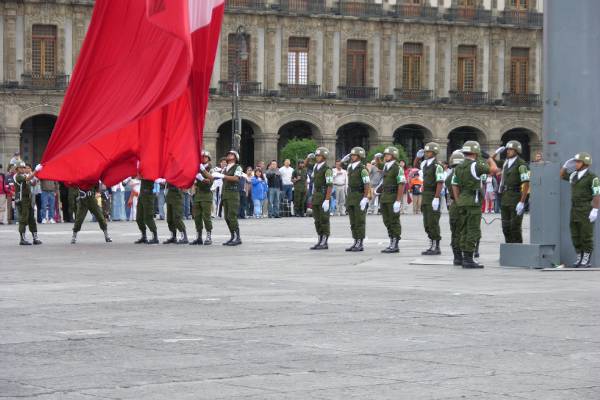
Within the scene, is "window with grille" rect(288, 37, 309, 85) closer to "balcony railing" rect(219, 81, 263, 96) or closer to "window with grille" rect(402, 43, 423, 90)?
"balcony railing" rect(219, 81, 263, 96)

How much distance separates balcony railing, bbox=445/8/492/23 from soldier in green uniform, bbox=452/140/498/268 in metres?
43.8

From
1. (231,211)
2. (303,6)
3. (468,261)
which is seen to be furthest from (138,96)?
(303,6)

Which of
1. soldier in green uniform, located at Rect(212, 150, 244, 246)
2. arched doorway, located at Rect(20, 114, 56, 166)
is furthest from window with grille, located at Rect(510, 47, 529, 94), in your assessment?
soldier in green uniform, located at Rect(212, 150, 244, 246)

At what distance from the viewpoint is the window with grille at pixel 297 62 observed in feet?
192

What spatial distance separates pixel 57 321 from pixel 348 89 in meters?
48.8

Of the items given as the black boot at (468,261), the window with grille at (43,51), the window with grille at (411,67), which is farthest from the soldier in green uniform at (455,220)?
the window with grille at (411,67)

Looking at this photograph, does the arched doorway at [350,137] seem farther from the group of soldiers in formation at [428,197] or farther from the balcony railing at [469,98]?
the group of soldiers in formation at [428,197]

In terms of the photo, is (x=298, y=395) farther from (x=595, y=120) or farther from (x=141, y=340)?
(x=595, y=120)

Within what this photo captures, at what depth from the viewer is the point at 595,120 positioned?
58.0 ft

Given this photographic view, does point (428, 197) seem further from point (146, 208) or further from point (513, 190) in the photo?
point (146, 208)

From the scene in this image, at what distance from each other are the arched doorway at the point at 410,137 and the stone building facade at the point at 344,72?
0.06m

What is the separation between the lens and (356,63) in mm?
59781

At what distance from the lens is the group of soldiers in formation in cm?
1772

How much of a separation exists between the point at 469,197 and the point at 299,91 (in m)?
40.6
